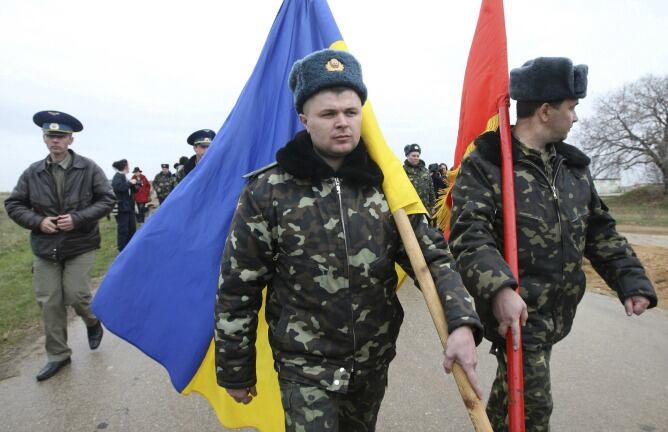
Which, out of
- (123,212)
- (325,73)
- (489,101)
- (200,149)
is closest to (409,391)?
(489,101)

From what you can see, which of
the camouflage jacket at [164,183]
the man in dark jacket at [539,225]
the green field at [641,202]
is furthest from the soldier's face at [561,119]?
the green field at [641,202]

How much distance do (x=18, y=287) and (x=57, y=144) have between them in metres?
4.75

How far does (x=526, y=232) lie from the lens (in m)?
2.36

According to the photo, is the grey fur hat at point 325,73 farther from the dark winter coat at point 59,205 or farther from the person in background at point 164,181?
the person in background at point 164,181

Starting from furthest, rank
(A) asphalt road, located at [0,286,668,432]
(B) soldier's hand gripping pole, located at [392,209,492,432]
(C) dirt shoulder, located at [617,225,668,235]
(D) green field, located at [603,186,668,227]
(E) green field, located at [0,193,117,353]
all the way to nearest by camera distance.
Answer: (D) green field, located at [603,186,668,227] → (C) dirt shoulder, located at [617,225,668,235] → (E) green field, located at [0,193,117,353] → (A) asphalt road, located at [0,286,668,432] → (B) soldier's hand gripping pole, located at [392,209,492,432]

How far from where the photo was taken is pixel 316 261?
6.29 ft

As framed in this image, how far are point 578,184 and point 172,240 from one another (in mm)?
2353

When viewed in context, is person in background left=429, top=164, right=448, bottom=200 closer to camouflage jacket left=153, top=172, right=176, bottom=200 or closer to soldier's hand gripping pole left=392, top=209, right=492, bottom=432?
camouflage jacket left=153, top=172, right=176, bottom=200

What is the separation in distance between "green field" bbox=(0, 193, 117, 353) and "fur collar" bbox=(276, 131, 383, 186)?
451 centimetres

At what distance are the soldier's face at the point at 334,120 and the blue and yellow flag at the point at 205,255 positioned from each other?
0.82m

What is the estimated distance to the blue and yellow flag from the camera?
2711 mm

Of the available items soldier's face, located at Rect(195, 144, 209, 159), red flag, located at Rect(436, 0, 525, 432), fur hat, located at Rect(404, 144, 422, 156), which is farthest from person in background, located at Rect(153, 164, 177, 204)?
red flag, located at Rect(436, 0, 525, 432)

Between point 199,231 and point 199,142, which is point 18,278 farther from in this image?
point 199,231

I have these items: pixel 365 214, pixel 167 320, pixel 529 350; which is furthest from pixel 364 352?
pixel 167 320
